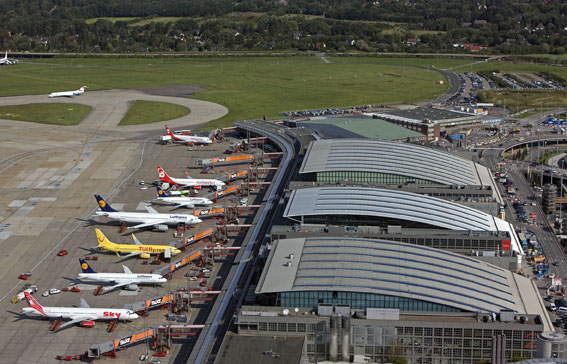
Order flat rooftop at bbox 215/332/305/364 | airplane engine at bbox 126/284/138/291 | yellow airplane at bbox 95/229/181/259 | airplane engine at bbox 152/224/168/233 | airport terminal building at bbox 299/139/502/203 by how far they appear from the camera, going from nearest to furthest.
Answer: flat rooftop at bbox 215/332/305/364 < airplane engine at bbox 126/284/138/291 < yellow airplane at bbox 95/229/181/259 < airplane engine at bbox 152/224/168/233 < airport terminal building at bbox 299/139/502/203

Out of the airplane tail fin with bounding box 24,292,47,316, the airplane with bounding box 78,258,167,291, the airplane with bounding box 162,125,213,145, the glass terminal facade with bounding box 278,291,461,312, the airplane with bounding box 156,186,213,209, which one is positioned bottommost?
the airplane with bounding box 162,125,213,145

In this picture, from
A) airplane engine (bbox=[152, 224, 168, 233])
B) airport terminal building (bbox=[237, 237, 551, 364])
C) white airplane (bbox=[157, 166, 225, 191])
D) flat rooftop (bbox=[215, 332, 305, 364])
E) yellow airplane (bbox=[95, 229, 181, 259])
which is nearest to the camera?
flat rooftop (bbox=[215, 332, 305, 364])

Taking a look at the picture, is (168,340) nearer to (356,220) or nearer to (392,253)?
(392,253)

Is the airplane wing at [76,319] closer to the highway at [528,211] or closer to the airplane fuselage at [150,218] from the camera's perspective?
the airplane fuselage at [150,218]

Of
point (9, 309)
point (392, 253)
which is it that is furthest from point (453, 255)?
point (9, 309)

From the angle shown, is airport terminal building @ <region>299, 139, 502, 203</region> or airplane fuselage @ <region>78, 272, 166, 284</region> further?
airport terminal building @ <region>299, 139, 502, 203</region>

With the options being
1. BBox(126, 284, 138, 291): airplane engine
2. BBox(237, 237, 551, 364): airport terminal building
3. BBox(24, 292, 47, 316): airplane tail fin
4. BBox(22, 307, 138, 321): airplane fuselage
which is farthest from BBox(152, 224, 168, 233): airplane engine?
BBox(237, 237, 551, 364): airport terminal building

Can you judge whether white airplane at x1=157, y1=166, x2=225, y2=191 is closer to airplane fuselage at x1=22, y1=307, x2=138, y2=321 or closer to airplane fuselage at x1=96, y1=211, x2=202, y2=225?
airplane fuselage at x1=96, y1=211, x2=202, y2=225
